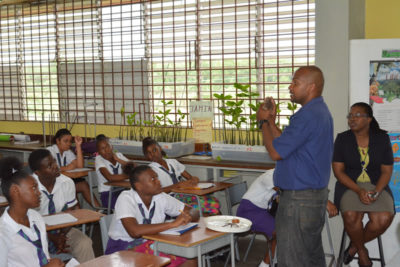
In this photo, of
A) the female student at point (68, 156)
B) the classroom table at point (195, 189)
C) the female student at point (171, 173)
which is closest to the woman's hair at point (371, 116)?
the classroom table at point (195, 189)

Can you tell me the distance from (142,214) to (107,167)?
2255 mm

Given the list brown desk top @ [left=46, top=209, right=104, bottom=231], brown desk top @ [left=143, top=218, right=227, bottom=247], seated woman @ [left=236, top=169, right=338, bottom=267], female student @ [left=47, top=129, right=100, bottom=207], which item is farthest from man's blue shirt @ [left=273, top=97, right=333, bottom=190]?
female student @ [left=47, top=129, right=100, bottom=207]

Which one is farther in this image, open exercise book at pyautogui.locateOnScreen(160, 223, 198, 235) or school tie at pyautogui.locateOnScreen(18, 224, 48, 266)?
open exercise book at pyautogui.locateOnScreen(160, 223, 198, 235)

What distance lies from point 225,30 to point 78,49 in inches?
97.6

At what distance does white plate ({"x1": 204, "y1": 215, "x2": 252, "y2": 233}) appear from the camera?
10.8 ft

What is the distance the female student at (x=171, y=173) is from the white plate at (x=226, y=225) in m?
1.53

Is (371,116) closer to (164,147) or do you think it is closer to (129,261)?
(129,261)

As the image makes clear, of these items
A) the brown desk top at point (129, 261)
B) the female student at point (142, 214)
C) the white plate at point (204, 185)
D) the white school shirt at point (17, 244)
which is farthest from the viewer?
the white plate at point (204, 185)

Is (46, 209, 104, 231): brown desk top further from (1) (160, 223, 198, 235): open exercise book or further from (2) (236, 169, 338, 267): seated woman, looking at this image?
(2) (236, 169, 338, 267): seated woman

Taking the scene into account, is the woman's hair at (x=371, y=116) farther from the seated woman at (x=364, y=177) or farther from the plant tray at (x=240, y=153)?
the plant tray at (x=240, y=153)

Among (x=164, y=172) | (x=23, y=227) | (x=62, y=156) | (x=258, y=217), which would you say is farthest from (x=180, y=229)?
(x=62, y=156)

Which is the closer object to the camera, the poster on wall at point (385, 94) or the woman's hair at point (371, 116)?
the woman's hair at point (371, 116)

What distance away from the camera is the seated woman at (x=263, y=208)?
4301mm

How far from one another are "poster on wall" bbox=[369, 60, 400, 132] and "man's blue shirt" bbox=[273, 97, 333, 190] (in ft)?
4.58
